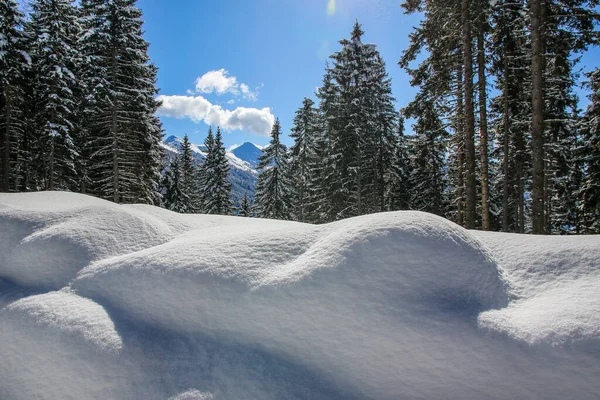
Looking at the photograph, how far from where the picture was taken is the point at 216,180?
3716 centimetres

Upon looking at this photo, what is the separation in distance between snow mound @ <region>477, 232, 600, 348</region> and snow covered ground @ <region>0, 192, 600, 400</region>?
0.5 inches

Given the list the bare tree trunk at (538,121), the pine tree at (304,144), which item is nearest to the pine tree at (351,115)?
the pine tree at (304,144)

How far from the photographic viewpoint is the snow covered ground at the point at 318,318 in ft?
7.07

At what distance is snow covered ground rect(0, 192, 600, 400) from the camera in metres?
2.15

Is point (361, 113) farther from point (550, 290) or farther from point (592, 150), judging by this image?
Answer: point (550, 290)

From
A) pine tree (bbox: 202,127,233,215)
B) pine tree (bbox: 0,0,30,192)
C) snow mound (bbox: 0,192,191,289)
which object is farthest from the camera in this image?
pine tree (bbox: 202,127,233,215)

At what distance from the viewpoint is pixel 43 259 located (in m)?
3.46

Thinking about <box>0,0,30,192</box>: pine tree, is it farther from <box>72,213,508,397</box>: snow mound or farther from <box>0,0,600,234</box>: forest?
<box>72,213,508,397</box>: snow mound

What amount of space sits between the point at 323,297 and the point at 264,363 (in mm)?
699

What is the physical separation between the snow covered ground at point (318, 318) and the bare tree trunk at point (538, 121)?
19.6 feet

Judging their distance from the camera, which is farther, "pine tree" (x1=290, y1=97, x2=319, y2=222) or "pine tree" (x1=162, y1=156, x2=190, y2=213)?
"pine tree" (x1=162, y1=156, x2=190, y2=213)

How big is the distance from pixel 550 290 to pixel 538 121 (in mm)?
7440

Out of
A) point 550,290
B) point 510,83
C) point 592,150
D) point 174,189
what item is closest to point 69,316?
point 550,290

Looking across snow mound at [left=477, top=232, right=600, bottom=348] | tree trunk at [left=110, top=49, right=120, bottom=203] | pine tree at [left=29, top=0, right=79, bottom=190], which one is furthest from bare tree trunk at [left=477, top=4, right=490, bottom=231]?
pine tree at [left=29, top=0, right=79, bottom=190]
